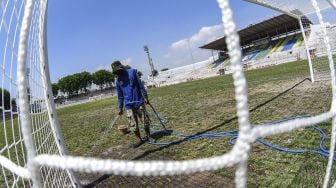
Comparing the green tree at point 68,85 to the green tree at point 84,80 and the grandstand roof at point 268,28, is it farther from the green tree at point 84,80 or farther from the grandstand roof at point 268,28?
the grandstand roof at point 268,28

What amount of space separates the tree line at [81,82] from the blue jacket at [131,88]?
90.3 meters

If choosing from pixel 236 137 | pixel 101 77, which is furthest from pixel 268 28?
pixel 101 77

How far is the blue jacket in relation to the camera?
21.9 ft

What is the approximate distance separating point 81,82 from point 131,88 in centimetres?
9884

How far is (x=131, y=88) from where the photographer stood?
6680mm

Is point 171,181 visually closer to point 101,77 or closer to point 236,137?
point 236,137

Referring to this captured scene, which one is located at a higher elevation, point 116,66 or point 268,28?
point 268,28

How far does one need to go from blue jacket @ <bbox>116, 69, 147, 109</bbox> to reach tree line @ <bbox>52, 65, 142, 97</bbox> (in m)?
90.3

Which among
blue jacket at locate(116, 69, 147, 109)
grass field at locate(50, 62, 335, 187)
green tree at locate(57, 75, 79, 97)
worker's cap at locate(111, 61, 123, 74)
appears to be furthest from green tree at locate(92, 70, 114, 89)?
worker's cap at locate(111, 61, 123, 74)

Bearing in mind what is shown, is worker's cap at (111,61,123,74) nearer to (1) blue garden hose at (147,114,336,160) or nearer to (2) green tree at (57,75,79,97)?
(1) blue garden hose at (147,114,336,160)

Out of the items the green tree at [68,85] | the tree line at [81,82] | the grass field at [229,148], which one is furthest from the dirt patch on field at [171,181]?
the green tree at [68,85]

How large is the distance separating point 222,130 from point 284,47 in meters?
41.8

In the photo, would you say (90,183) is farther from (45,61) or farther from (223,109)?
(223,109)

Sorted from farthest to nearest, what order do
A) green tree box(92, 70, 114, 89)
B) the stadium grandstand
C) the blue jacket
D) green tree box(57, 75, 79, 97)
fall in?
1. green tree box(92, 70, 114, 89)
2. green tree box(57, 75, 79, 97)
3. the stadium grandstand
4. the blue jacket
